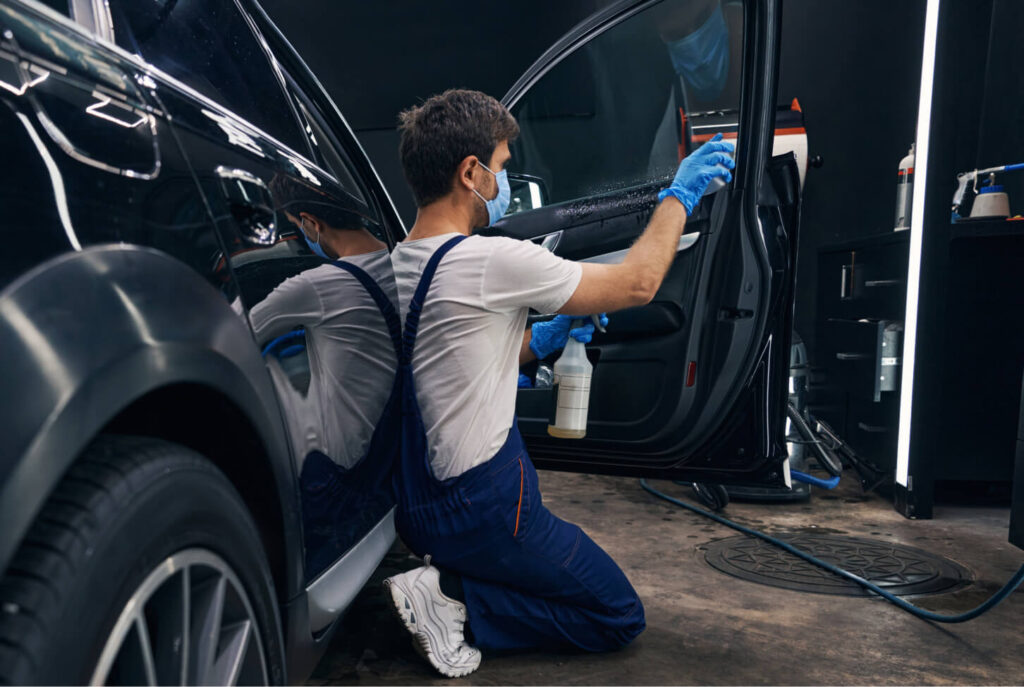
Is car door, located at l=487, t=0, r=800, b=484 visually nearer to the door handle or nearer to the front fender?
the door handle

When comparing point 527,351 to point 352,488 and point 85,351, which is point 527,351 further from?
point 85,351

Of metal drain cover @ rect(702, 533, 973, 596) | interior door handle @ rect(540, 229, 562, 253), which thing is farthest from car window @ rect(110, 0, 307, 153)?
metal drain cover @ rect(702, 533, 973, 596)

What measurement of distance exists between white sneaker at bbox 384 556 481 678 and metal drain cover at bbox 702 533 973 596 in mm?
1022

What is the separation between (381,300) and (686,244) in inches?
40.4

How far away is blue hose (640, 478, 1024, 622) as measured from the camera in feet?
6.35

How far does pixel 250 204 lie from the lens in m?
1.09

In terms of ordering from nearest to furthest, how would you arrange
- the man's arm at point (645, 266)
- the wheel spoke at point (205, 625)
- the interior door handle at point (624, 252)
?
1. the wheel spoke at point (205, 625)
2. the man's arm at point (645, 266)
3. the interior door handle at point (624, 252)

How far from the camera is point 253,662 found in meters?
0.99

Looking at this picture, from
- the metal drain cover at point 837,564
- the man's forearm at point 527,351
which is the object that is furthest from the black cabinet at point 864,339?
the man's forearm at point 527,351

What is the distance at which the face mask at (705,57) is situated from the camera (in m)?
2.22

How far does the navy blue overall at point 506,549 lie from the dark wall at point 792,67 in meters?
3.70

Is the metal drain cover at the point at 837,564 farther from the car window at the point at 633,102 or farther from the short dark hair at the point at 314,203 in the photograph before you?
the short dark hair at the point at 314,203

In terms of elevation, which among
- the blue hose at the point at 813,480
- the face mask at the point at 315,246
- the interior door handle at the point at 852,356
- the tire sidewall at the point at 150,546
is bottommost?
the blue hose at the point at 813,480

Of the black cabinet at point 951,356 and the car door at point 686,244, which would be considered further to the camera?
the black cabinet at point 951,356
